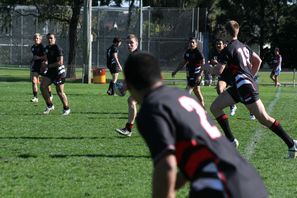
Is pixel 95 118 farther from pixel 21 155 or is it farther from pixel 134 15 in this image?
pixel 134 15

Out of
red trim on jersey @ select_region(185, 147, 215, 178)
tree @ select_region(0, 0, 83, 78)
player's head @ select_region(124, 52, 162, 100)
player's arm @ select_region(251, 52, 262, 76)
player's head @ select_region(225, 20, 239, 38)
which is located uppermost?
tree @ select_region(0, 0, 83, 78)

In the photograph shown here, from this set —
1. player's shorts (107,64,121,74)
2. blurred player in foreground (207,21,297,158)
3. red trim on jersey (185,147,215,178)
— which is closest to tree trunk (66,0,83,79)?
player's shorts (107,64,121,74)

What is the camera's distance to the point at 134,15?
43812 millimetres

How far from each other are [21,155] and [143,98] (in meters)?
5.83

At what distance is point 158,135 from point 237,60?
18.7ft

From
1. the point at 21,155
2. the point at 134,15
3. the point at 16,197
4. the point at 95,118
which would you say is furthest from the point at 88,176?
the point at 134,15

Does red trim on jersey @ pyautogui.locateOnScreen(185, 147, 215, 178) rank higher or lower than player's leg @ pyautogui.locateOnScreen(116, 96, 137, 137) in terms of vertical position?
higher

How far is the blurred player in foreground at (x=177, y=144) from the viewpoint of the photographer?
313 cm

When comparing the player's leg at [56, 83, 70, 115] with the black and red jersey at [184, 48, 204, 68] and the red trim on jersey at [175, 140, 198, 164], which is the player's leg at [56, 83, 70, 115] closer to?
the black and red jersey at [184, 48, 204, 68]

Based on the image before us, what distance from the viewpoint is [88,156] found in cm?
874

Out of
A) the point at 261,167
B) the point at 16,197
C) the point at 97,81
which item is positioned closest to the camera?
the point at 16,197

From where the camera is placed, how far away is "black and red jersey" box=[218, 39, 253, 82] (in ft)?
28.1

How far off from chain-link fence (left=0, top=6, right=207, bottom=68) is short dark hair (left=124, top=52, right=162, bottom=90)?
117 ft

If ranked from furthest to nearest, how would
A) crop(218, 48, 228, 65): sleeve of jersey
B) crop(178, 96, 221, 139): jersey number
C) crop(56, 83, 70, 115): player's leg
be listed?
crop(56, 83, 70, 115): player's leg → crop(218, 48, 228, 65): sleeve of jersey → crop(178, 96, 221, 139): jersey number
